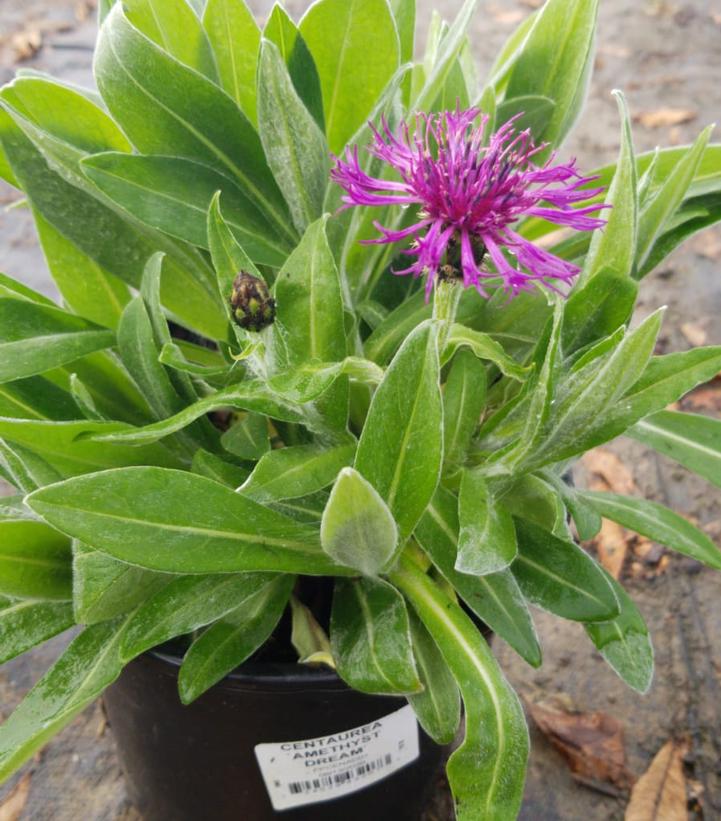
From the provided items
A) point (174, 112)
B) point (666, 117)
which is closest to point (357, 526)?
point (174, 112)

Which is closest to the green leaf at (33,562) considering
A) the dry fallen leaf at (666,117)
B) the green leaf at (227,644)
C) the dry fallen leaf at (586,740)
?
the green leaf at (227,644)

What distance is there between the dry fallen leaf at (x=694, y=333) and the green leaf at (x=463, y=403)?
107 centimetres

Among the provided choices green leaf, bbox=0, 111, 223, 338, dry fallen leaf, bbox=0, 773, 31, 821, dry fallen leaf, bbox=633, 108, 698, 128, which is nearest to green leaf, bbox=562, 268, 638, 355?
green leaf, bbox=0, 111, 223, 338

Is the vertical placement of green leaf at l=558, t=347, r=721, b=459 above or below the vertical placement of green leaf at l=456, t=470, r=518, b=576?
above

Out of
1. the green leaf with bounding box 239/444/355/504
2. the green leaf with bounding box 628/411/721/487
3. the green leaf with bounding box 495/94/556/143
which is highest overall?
the green leaf with bounding box 495/94/556/143

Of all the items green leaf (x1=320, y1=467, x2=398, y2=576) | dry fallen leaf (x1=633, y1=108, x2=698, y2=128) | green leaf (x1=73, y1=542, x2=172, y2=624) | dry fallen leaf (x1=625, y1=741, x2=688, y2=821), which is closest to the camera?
green leaf (x1=320, y1=467, x2=398, y2=576)

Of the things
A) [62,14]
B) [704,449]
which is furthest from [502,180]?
[62,14]

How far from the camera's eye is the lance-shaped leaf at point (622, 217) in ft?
2.13

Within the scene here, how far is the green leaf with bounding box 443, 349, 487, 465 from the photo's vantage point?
2.40 ft

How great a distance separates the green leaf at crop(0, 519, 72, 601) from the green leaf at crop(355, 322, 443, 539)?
26cm

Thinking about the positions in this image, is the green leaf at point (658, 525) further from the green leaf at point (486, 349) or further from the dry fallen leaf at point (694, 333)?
the dry fallen leaf at point (694, 333)

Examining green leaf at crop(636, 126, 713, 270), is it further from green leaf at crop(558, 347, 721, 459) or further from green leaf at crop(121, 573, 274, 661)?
green leaf at crop(121, 573, 274, 661)

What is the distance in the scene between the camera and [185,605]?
0.68 metres

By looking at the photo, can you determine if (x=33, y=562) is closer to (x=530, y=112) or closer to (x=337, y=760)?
(x=337, y=760)
